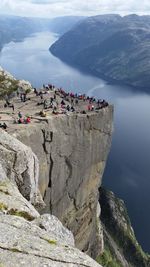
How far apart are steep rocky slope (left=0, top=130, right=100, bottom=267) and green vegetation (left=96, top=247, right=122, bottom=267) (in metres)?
47.9

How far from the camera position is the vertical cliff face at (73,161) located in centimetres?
5253

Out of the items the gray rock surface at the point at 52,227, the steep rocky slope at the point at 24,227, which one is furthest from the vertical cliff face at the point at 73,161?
the gray rock surface at the point at 52,227

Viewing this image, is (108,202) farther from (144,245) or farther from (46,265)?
(46,265)

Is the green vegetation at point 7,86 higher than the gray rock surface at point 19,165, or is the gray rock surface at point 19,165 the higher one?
the green vegetation at point 7,86

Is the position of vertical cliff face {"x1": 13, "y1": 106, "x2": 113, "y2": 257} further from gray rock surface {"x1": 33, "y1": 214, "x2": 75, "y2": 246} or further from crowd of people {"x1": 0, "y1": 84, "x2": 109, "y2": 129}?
gray rock surface {"x1": 33, "y1": 214, "x2": 75, "y2": 246}

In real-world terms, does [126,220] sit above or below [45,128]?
below

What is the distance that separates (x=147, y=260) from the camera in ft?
321

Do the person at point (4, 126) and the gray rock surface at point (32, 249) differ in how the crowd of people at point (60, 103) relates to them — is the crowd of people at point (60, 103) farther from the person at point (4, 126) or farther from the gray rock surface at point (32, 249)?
the gray rock surface at point (32, 249)

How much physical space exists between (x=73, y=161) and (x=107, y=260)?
1278 inches

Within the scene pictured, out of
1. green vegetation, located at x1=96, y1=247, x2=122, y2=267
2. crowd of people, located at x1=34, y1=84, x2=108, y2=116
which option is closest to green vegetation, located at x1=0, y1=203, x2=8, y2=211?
crowd of people, located at x1=34, y1=84, x2=108, y2=116

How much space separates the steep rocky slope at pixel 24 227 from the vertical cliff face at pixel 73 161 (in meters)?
11.0

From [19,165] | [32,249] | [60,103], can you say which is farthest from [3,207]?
[60,103]

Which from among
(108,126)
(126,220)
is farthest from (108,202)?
(108,126)

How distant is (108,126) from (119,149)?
107677mm
